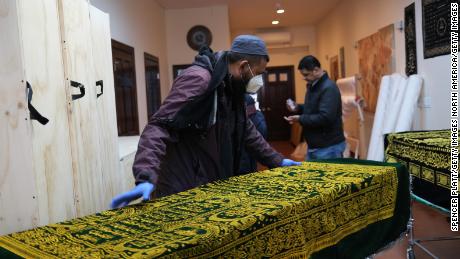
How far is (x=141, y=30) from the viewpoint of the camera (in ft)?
19.0

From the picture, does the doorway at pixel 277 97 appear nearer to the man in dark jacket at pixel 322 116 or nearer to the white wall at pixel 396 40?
the white wall at pixel 396 40

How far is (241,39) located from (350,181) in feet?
2.69

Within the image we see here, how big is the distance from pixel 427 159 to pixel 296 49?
8869 millimetres

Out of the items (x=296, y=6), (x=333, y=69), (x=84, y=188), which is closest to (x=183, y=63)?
(x=296, y=6)

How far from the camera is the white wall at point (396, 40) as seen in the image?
3.79 meters

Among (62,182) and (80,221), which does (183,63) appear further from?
(80,221)

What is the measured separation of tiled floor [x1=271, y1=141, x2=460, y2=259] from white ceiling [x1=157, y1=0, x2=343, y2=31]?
4.85m

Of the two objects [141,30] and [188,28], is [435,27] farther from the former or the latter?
[188,28]

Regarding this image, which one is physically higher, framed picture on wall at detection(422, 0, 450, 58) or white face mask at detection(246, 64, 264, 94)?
framed picture on wall at detection(422, 0, 450, 58)

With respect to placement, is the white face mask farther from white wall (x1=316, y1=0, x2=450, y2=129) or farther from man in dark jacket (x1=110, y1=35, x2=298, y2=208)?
white wall (x1=316, y1=0, x2=450, y2=129)

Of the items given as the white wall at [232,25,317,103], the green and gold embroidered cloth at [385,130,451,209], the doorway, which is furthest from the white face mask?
the doorway

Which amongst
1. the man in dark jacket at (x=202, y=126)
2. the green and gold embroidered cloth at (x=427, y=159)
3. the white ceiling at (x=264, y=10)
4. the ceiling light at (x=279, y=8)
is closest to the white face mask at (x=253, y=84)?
the man in dark jacket at (x=202, y=126)

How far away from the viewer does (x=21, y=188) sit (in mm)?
1602

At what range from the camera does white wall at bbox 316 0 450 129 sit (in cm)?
379
